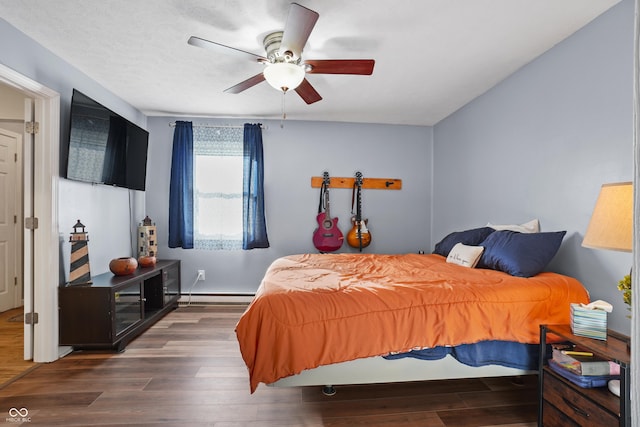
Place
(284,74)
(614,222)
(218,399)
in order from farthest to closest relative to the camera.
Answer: (284,74), (218,399), (614,222)

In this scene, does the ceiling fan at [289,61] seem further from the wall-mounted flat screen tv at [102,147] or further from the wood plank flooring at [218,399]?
the wood plank flooring at [218,399]

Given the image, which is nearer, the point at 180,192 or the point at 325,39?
the point at 325,39

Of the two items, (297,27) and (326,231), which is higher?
(297,27)

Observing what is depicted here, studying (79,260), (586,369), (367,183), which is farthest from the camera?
(367,183)

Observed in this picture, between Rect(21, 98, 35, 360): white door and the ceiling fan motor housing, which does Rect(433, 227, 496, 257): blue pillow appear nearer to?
the ceiling fan motor housing

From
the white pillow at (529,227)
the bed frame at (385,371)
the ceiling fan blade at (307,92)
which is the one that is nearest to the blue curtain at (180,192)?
the ceiling fan blade at (307,92)

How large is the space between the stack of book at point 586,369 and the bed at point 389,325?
0.21 m

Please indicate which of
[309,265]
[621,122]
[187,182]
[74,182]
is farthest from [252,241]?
[621,122]

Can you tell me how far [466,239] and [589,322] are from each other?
1.23 meters

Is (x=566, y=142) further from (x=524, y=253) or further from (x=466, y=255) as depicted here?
(x=466, y=255)

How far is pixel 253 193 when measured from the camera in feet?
12.3

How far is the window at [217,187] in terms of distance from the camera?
12.4 ft

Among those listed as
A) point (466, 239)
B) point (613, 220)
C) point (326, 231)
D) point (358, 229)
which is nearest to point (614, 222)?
point (613, 220)

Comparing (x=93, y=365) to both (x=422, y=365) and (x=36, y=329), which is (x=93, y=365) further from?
(x=422, y=365)
